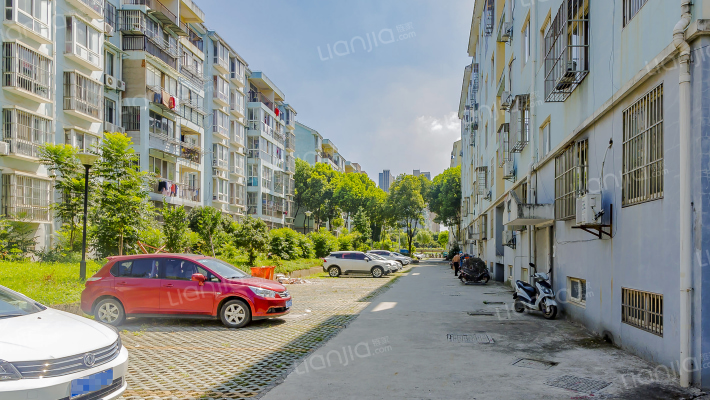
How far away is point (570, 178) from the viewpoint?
1144 centimetres

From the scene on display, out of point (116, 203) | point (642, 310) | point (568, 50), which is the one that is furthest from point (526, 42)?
point (116, 203)

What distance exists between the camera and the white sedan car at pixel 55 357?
4445 mm

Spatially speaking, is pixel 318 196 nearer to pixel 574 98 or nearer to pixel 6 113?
pixel 6 113

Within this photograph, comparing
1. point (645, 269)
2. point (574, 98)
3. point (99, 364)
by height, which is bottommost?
point (99, 364)

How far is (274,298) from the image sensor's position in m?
11.2

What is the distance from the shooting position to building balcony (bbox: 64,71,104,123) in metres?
23.2

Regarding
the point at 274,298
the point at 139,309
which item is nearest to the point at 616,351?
the point at 274,298

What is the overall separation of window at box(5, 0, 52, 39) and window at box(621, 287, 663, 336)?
74.3ft

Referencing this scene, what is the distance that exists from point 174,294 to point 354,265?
66.4 ft

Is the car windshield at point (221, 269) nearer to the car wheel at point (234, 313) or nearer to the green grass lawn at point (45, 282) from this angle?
the car wheel at point (234, 313)

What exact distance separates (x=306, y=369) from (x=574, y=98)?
816cm

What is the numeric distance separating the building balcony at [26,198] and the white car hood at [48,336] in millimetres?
17291

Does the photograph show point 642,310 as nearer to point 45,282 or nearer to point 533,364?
point 533,364

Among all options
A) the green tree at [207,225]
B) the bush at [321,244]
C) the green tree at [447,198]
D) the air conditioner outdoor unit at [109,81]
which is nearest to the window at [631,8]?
the green tree at [207,225]
